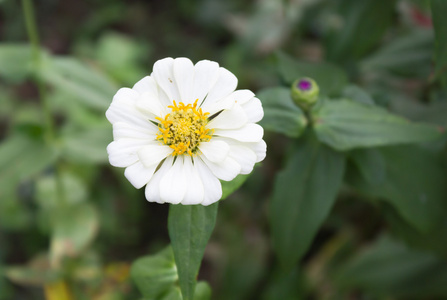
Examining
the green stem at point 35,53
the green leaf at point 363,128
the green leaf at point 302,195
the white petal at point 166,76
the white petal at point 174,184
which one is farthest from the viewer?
the green stem at point 35,53

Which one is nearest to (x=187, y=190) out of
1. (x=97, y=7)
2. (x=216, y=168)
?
(x=216, y=168)

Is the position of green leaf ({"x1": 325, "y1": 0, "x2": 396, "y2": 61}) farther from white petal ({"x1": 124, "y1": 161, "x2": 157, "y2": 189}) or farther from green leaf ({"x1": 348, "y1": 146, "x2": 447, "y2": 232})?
white petal ({"x1": 124, "y1": 161, "x2": 157, "y2": 189})

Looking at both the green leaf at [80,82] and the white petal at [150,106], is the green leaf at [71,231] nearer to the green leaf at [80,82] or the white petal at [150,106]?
the green leaf at [80,82]

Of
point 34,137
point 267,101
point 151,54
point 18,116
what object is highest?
point 151,54

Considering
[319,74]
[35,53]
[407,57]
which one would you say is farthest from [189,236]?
[407,57]

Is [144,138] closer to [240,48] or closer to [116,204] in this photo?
[116,204]

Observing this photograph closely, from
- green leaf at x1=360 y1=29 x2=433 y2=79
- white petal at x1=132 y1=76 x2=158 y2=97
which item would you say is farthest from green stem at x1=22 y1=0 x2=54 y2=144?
green leaf at x1=360 y1=29 x2=433 y2=79

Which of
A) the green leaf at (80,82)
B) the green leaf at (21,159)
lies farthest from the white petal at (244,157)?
the green leaf at (21,159)

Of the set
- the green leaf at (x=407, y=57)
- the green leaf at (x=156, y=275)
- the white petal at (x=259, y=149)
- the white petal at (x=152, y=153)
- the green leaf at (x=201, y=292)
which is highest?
the green leaf at (x=407, y=57)
